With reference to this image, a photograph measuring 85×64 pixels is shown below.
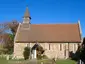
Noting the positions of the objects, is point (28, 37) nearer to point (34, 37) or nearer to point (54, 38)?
point (34, 37)

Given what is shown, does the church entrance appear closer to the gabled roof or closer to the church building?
the church building

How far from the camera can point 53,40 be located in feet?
179

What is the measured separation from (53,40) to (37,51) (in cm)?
601

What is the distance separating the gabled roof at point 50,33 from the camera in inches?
2131

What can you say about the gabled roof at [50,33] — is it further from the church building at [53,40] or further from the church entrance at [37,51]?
the church entrance at [37,51]

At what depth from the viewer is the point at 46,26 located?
192 ft

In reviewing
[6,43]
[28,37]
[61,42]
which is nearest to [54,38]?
[61,42]

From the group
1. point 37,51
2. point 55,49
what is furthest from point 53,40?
point 37,51

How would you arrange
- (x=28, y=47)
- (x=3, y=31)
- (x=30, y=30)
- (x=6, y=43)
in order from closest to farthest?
(x=28, y=47), (x=30, y=30), (x=6, y=43), (x=3, y=31)

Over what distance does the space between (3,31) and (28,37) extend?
88.2 ft

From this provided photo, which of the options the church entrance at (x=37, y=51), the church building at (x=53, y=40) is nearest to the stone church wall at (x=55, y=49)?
the church building at (x=53, y=40)

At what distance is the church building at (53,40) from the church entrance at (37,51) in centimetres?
186

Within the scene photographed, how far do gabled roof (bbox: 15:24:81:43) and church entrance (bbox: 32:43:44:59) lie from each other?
3022mm

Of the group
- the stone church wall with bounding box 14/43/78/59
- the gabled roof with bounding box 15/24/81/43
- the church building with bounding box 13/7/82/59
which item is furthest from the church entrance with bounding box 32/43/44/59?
the gabled roof with bounding box 15/24/81/43
